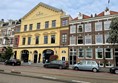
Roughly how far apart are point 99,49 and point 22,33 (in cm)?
2443

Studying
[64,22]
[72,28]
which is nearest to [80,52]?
[72,28]

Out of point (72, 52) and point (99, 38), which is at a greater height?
point (99, 38)

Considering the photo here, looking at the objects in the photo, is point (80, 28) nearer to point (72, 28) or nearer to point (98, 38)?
point (72, 28)

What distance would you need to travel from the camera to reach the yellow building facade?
39047 millimetres

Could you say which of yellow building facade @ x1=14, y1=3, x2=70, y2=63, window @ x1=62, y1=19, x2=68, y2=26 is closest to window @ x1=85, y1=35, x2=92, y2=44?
yellow building facade @ x1=14, y1=3, x2=70, y2=63

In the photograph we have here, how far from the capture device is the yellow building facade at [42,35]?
39.0 metres

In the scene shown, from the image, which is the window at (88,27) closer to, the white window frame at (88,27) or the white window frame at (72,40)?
the white window frame at (88,27)

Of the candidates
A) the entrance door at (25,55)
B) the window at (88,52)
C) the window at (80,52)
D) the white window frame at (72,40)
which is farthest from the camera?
the entrance door at (25,55)

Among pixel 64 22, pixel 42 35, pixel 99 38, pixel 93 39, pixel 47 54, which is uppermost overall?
pixel 64 22

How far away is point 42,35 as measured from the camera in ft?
140

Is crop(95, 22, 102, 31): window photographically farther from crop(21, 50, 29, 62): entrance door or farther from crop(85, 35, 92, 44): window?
crop(21, 50, 29, 62): entrance door

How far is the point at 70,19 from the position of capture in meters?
39.1

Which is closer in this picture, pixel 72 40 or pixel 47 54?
pixel 72 40

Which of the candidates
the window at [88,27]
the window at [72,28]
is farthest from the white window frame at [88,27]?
the window at [72,28]
